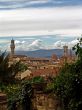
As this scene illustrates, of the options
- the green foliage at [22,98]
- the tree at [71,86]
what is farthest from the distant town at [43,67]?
the tree at [71,86]

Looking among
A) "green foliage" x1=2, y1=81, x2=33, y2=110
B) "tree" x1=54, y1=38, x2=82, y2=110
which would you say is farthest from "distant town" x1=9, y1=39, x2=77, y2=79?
"tree" x1=54, y1=38, x2=82, y2=110

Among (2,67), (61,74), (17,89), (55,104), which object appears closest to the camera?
(2,67)

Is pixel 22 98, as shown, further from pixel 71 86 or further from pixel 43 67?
pixel 43 67

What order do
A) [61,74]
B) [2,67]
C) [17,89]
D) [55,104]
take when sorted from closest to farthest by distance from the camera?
1. [2,67]
2. [55,104]
3. [61,74]
4. [17,89]

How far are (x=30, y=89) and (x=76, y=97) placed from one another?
5.98ft

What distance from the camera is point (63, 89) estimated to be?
18.0 m

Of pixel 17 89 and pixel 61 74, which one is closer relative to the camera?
pixel 61 74

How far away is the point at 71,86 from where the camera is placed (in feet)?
58.2

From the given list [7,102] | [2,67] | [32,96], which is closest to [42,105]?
[32,96]

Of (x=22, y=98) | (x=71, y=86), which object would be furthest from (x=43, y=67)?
(x=71, y=86)

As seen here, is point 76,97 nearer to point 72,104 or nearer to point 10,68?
point 72,104

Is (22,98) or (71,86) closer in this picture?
(71,86)

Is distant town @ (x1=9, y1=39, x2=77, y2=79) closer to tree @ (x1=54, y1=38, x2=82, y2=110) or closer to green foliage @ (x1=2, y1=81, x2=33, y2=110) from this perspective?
green foliage @ (x1=2, y1=81, x2=33, y2=110)

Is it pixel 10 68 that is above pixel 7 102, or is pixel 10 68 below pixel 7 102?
above
